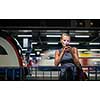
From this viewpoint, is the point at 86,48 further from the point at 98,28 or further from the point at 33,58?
the point at 33,58

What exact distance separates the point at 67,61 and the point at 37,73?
17.3 inches

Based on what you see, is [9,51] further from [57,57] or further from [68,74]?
[68,74]

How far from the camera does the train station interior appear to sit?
503 centimetres

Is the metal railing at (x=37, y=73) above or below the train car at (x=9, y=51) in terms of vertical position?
below

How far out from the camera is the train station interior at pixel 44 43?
16.5 ft

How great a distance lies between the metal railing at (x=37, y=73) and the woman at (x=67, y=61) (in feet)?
0.26

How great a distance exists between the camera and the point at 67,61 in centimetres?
515

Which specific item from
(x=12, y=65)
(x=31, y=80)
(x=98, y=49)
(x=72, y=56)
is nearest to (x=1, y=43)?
(x=12, y=65)

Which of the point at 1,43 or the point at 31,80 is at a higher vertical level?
the point at 1,43

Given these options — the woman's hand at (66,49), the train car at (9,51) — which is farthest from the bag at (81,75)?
the train car at (9,51)

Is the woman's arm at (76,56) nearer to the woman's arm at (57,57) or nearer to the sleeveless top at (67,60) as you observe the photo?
the sleeveless top at (67,60)

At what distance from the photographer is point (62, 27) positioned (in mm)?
5039

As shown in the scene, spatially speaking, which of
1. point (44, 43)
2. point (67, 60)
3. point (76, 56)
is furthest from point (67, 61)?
point (44, 43)

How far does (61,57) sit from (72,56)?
5.9 inches
